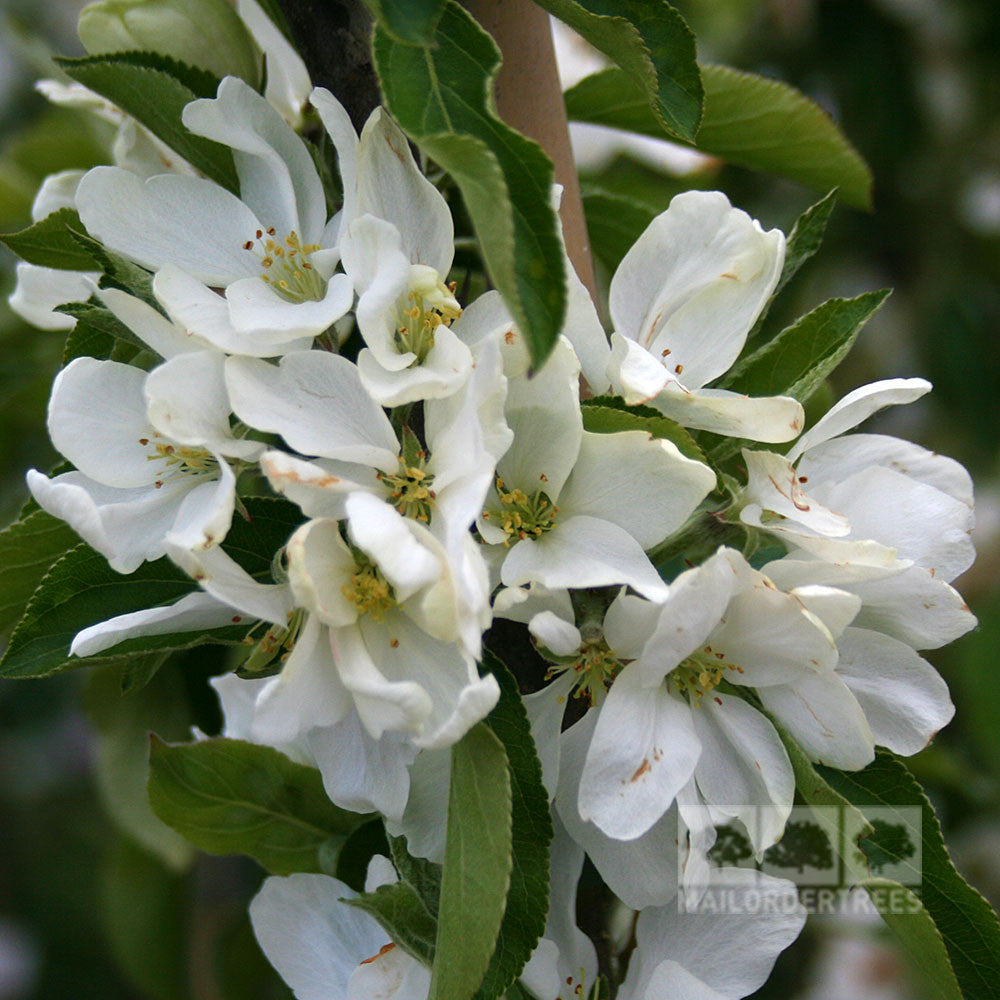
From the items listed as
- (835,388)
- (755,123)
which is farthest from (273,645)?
(835,388)

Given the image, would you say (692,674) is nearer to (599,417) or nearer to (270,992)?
(599,417)

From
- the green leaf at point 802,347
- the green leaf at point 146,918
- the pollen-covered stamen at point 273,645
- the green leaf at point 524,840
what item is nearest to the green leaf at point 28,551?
the pollen-covered stamen at point 273,645

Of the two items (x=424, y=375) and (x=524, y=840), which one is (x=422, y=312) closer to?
(x=424, y=375)

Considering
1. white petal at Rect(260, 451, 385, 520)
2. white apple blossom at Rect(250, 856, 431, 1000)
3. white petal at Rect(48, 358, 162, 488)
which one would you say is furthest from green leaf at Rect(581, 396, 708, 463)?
white apple blossom at Rect(250, 856, 431, 1000)

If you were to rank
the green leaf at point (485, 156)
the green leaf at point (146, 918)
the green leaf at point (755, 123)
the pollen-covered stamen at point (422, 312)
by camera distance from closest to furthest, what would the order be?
the green leaf at point (485, 156)
the pollen-covered stamen at point (422, 312)
the green leaf at point (755, 123)
the green leaf at point (146, 918)

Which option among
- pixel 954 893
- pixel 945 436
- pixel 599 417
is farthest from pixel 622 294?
pixel 945 436

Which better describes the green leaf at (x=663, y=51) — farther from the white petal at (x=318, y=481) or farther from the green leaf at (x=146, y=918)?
the green leaf at (x=146, y=918)
